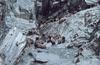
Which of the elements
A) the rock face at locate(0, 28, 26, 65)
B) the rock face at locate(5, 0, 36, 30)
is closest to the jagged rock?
the rock face at locate(0, 28, 26, 65)

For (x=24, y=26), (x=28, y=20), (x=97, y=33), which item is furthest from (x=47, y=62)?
(x=28, y=20)

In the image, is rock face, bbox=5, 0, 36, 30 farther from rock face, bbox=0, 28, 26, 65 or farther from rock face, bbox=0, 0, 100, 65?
rock face, bbox=0, 28, 26, 65

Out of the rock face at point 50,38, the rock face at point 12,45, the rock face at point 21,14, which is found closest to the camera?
the rock face at point 12,45

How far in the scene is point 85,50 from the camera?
26.7 feet

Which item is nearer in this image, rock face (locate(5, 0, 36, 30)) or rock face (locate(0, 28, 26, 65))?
rock face (locate(0, 28, 26, 65))

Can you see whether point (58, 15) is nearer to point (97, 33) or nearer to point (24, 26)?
point (24, 26)

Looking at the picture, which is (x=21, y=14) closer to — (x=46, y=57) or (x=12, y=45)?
(x=12, y=45)

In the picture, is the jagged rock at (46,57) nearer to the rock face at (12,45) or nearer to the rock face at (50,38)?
the rock face at (50,38)

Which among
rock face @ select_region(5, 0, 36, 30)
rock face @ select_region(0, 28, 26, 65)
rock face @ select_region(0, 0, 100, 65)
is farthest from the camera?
rock face @ select_region(5, 0, 36, 30)

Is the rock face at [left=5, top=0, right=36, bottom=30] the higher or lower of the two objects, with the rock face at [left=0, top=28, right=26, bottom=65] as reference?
higher

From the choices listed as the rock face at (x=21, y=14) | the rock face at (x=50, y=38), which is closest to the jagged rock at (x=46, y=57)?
the rock face at (x=50, y=38)

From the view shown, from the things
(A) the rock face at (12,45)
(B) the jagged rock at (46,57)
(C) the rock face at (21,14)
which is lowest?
(B) the jagged rock at (46,57)

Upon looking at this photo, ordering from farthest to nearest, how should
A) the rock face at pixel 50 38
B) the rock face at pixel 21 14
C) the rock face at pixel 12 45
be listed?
the rock face at pixel 21 14 → the rock face at pixel 50 38 → the rock face at pixel 12 45

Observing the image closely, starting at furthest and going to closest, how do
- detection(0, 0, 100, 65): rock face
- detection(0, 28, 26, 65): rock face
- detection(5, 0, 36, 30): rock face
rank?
1. detection(5, 0, 36, 30): rock face
2. detection(0, 0, 100, 65): rock face
3. detection(0, 28, 26, 65): rock face
